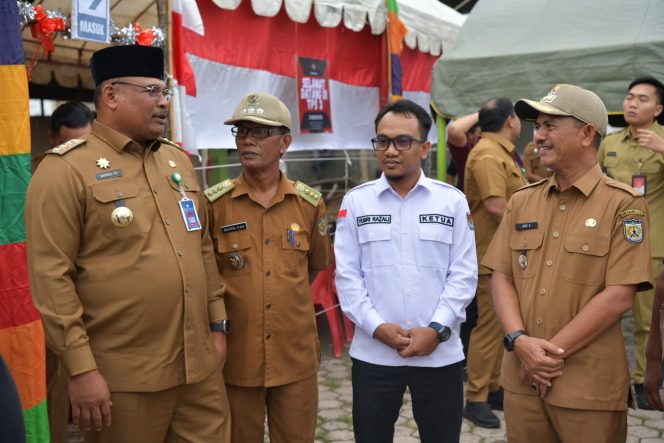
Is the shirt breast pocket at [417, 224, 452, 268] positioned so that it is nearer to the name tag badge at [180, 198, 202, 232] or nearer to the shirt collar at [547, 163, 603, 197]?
the shirt collar at [547, 163, 603, 197]

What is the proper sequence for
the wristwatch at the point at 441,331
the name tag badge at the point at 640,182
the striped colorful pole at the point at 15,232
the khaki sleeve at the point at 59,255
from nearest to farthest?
the khaki sleeve at the point at 59,255 < the wristwatch at the point at 441,331 < the striped colorful pole at the point at 15,232 < the name tag badge at the point at 640,182

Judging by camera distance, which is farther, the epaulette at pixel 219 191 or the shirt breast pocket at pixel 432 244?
the epaulette at pixel 219 191

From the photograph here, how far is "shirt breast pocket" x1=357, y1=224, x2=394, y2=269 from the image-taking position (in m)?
2.76

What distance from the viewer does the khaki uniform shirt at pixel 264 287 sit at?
278 centimetres

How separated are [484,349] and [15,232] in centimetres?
283

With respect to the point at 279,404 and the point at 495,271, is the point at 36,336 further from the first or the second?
the point at 495,271

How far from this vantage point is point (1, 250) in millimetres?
2865

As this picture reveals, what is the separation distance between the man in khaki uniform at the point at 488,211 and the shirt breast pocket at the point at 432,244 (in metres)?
1.53

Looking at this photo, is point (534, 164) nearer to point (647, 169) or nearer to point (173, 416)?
point (647, 169)

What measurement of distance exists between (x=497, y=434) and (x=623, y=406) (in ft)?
6.12

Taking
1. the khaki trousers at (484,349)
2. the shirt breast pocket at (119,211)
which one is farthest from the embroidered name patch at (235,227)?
the khaki trousers at (484,349)

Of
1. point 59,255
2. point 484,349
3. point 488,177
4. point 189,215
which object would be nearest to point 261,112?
point 189,215

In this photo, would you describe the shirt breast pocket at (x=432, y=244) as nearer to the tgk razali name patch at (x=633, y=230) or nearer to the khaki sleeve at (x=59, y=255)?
the tgk razali name patch at (x=633, y=230)

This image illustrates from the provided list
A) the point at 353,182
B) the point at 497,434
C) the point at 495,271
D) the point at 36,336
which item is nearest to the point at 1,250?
the point at 36,336
